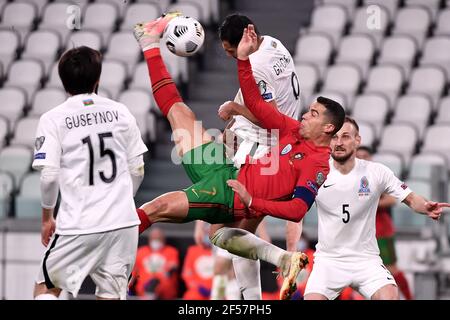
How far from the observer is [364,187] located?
875 centimetres

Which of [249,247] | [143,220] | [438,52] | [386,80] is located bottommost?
[249,247]

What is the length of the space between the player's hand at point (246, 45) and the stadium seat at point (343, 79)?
20.6ft

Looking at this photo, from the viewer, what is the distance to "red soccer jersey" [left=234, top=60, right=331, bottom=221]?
785 centimetres

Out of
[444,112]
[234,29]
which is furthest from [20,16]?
[234,29]

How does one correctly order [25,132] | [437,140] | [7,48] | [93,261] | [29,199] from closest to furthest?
1. [93,261]
2. [29,199]
3. [437,140]
4. [25,132]
5. [7,48]

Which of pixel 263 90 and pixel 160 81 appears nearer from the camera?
pixel 160 81

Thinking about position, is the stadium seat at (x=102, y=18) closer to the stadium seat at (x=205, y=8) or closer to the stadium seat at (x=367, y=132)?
the stadium seat at (x=205, y=8)

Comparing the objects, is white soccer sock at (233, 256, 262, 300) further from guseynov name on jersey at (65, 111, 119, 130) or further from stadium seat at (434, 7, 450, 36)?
stadium seat at (434, 7, 450, 36)

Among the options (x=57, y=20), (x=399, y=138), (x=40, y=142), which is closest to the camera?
(x=40, y=142)

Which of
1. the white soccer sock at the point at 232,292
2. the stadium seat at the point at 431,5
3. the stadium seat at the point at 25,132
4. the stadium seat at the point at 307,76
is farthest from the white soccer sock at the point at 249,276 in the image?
the stadium seat at the point at 431,5

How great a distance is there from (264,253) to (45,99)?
21.5 feet

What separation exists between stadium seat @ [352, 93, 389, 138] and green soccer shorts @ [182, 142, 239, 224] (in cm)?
588

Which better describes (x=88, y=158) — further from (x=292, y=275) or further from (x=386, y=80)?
(x=386, y=80)

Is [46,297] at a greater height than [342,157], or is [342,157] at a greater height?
[342,157]
